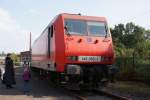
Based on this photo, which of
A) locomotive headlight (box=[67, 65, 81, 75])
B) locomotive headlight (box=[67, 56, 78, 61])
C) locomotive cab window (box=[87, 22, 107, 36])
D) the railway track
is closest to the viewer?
the railway track

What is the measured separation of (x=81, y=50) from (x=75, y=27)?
1.20 m

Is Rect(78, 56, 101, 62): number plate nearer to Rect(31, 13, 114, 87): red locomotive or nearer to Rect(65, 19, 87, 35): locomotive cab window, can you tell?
Rect(31, 13, 114, 87): red locomotive

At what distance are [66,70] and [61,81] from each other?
3.54 feet

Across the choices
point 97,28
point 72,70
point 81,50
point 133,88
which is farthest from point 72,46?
point 133,88

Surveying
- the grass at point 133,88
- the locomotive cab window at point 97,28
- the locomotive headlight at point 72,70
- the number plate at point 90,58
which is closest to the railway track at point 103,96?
the locomotive headlight at point 72,70

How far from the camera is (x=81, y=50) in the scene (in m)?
14.8

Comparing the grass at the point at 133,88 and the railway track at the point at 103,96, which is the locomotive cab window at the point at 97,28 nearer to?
the railway track at the point at 103,96

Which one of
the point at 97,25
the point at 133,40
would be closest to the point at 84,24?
the point at 97,25

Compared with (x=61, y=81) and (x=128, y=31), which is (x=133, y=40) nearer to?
(x=128, y=31)

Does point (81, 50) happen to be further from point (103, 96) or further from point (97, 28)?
point (103, 96)

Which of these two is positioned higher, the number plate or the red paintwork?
the red paintwork

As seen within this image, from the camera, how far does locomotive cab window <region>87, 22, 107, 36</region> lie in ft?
51.4

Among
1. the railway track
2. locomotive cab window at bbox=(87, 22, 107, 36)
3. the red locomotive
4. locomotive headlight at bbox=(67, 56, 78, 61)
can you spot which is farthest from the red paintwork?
the railway track

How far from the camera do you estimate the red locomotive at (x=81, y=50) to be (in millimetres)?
14555
